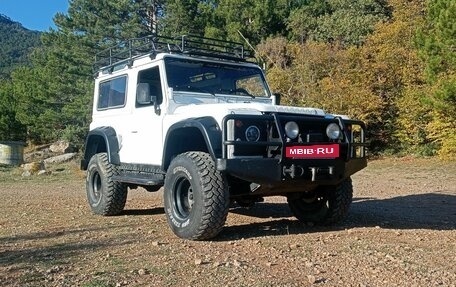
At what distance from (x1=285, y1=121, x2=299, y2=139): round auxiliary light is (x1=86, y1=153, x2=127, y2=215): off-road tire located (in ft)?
11.3

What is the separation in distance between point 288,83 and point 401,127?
658 cm

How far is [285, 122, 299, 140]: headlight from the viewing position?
19.2ft

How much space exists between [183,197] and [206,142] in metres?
0.97

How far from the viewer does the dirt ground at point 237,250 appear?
4398 mm

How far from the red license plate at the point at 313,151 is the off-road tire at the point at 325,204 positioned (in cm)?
117

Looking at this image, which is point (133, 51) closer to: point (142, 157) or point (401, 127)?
point (142, 157)

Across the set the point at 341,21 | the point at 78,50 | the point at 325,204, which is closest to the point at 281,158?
the point at 325,204

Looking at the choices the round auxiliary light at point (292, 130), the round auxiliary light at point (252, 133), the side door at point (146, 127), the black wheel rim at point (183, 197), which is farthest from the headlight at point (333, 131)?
the side door at point (146, 127)

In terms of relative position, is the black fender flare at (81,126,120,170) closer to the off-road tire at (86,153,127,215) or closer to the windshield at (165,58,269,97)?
the off-road tire at (86,153,127,215)

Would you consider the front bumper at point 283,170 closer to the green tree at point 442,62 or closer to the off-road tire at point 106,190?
the off-road tire at point 106,190

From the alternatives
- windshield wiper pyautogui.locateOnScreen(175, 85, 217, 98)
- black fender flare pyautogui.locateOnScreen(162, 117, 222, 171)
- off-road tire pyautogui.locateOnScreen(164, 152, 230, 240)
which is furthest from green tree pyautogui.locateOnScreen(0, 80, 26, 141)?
off-road tire pyautogui.locateOnScreen(164, 152, 230, 240)

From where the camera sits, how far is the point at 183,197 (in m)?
6.44

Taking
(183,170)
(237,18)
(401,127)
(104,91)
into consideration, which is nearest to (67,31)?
(237,18)

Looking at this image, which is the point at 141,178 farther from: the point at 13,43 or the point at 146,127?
the point at 13,43
